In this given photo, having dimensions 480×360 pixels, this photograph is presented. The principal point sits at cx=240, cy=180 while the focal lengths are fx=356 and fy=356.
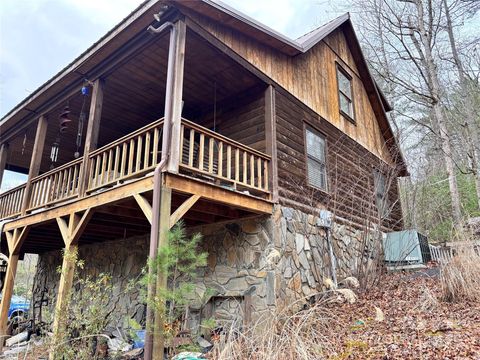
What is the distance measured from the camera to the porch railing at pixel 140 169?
5473 mm

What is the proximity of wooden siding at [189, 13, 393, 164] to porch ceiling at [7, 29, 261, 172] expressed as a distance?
374 millimetres

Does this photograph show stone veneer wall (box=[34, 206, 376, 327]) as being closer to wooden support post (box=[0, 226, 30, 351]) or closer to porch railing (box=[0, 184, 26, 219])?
wooden support post (box=[0, 226, 30, 351])

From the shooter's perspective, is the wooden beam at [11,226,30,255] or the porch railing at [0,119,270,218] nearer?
the porch railing at [0,119,270,218]

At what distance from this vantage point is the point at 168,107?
17.1 ft

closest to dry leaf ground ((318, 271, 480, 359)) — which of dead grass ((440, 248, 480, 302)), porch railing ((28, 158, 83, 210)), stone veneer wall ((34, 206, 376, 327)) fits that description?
dead grass ((440, 248, 480, 302))

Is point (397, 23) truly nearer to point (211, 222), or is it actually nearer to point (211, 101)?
point (211, 101)

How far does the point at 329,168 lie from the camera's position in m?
9.23

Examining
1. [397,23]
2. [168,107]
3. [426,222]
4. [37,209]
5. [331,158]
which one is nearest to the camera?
[168,107]

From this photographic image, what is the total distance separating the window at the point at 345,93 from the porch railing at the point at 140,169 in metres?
4.84

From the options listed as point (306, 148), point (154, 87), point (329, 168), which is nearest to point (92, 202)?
point (154, 87)

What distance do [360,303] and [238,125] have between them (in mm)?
4436

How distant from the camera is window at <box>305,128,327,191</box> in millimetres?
8648

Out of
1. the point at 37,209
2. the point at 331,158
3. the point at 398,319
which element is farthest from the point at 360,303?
the point at 37,209

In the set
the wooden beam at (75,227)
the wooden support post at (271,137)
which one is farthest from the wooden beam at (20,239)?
the wooden support post at (271,137)
